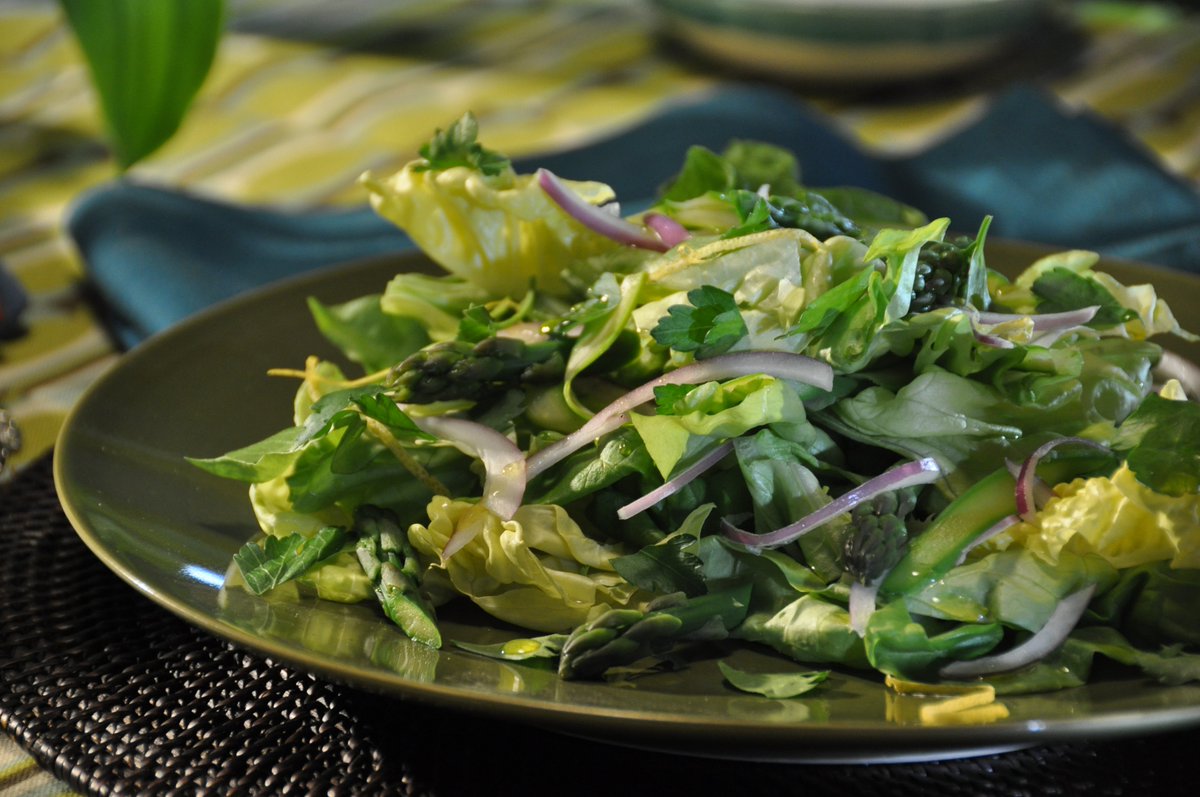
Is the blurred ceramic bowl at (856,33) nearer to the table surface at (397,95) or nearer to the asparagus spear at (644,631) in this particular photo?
the table surface at (397,95)

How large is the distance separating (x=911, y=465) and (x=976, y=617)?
13cm

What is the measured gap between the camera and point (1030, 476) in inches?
39.1

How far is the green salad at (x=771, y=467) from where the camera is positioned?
94 cm

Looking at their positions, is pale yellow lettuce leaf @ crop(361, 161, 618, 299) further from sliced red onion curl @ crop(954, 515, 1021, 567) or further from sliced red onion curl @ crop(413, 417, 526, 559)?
sliced red onion curl @ crop(954, 515, 1021, 567)

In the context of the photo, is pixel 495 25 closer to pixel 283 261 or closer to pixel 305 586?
pixel 283 261

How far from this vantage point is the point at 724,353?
3.44ft

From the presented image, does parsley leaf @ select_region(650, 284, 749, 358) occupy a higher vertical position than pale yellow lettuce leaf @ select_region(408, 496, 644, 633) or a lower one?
higher

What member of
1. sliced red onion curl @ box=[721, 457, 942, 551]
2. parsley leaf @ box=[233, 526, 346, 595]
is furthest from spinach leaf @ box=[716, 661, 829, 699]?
parsley leaf @ box=[233, 526, 346, 595]

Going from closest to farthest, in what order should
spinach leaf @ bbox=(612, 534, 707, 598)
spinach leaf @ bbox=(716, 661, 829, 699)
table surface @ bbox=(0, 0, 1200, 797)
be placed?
spinach leaf @ bbox=(716, 661, 829, 699)
spinach leaf @ bbox=(612, 534, 707, 598)
table surface @ bbox=(0, 0, 1200, 797)

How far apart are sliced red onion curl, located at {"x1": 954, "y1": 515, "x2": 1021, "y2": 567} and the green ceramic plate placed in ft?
0.41

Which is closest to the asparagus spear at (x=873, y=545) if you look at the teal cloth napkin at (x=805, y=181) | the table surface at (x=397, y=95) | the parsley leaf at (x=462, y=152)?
the parsley leaf at (x=462, y=152)

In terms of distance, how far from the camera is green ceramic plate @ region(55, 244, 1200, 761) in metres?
0.75

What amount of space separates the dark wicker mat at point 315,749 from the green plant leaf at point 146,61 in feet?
3.47

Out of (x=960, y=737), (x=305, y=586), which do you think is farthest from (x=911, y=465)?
(x=305, y=586)
